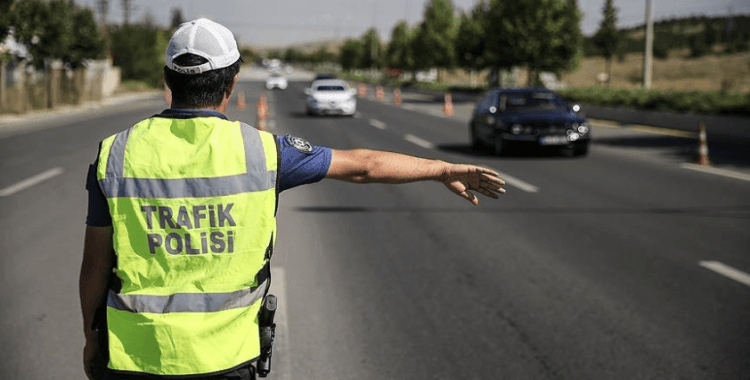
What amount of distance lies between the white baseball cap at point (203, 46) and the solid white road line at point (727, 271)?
5772 mm

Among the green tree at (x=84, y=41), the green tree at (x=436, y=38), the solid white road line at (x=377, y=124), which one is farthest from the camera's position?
the green tree at (x=436, y=38)

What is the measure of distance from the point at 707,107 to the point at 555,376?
22.7m

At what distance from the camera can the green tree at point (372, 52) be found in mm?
115469

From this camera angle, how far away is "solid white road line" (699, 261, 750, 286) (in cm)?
694

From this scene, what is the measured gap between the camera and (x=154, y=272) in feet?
7.30

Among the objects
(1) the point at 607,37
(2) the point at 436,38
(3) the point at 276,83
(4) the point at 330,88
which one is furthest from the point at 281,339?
(1) the point at 607,37

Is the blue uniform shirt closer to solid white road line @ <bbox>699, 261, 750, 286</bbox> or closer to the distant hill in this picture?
solid white road line @ <bbox>699, 261, 750, 286</bbox>

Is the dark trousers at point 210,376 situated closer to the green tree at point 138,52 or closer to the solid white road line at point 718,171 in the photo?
the solid white road line at point 718,171

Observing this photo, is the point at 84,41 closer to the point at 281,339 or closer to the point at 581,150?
the point at 581,150

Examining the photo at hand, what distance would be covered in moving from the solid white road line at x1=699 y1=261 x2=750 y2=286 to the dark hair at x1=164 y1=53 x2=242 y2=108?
18.9ft

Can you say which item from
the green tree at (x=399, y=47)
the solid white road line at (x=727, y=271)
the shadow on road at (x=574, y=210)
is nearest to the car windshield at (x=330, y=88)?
the shadow on road at (x=574, y=210)

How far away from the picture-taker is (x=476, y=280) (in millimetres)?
6934

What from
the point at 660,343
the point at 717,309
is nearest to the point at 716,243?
the point at 717,309

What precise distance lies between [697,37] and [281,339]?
166749 millimetres
